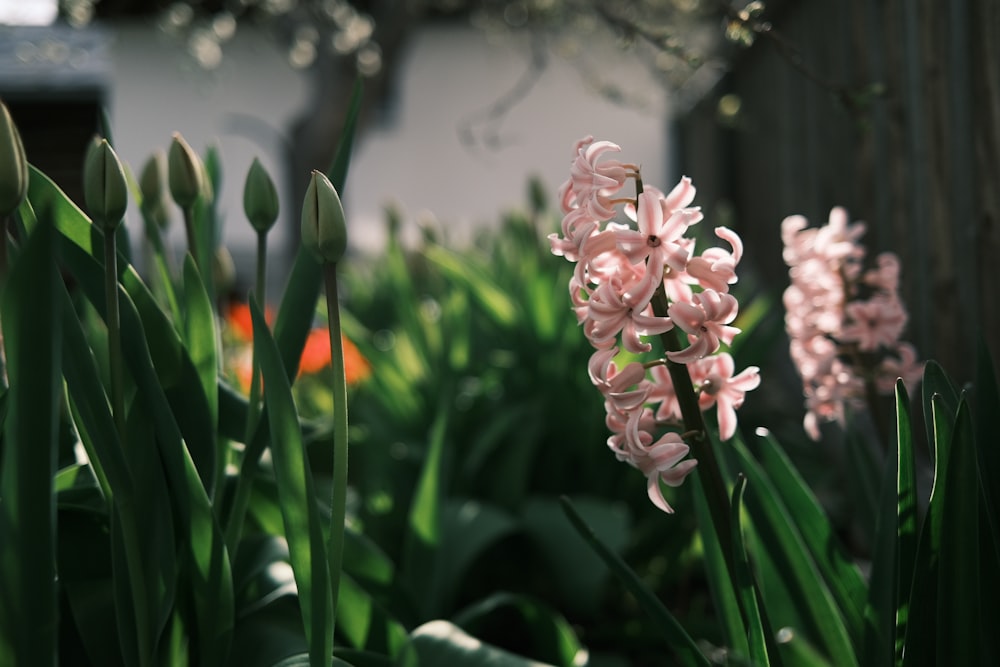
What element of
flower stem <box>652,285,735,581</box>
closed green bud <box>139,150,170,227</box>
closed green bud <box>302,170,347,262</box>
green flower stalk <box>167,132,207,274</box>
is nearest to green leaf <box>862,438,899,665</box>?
flower stem <box>652,285,735,581</box>

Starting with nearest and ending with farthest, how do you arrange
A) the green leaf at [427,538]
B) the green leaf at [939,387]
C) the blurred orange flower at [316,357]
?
the green leaf at [939,387] → the green leaf at [427,538] → the blurred orange flower at [316,357]

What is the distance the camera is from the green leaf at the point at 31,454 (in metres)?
0.65

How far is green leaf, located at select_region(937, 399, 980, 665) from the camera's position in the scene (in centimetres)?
78

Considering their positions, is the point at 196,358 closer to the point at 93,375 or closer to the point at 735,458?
the point at 93,375

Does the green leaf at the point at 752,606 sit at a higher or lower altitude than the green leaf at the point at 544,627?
higher

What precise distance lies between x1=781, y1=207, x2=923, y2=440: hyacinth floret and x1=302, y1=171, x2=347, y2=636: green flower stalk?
22.6 inches

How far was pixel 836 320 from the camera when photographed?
1.18m

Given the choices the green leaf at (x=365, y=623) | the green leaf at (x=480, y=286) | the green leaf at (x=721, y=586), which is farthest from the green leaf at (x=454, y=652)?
the green leaf at (x=480, y=286)

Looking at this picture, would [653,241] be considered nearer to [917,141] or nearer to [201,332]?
[201,332]

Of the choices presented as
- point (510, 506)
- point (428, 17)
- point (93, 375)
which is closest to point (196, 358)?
point (93, 375)

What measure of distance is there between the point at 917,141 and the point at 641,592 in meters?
1.18

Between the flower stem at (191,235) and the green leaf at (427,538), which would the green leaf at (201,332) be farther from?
the green leaf at (427,538)

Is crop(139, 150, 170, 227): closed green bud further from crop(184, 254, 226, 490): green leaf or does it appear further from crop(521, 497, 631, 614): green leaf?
crop(521, 497, 631, 614): green leaf

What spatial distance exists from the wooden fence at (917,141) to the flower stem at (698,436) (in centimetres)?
31
